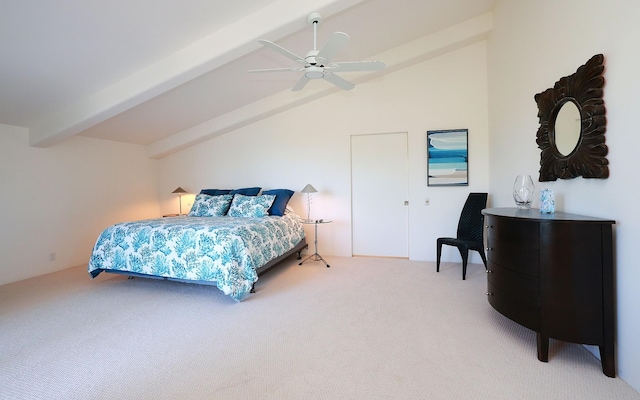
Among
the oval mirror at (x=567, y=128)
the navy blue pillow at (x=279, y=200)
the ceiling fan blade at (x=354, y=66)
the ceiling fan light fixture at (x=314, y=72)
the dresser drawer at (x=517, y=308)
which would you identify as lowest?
the dresser drawer at (x=517, y=308)

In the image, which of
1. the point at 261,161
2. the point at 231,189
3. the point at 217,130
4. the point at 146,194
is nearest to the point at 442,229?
the point at 261,161

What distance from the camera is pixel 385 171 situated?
4.73 m

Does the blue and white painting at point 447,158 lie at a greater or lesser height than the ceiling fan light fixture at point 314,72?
lesser

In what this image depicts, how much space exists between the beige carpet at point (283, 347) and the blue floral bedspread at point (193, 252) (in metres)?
0.27

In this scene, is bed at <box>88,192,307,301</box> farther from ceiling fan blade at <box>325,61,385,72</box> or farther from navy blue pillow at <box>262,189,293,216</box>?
ceiling fan blade at <box>325,61,385,72</box>

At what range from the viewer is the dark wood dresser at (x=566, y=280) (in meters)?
1.76

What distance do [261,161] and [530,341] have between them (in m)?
4.44

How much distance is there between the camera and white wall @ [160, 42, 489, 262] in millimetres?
4348

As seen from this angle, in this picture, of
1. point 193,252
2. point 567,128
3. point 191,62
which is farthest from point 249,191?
point 567,128

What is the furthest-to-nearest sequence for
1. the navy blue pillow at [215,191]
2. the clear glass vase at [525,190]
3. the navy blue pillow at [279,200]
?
the navy blue pillow at [215,191], the navy blue pillow at [279,200], the clear glass vase at [525,190]

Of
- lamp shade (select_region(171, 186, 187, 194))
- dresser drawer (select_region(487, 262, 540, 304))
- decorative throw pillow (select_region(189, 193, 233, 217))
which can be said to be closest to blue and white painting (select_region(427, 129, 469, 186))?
dresser drawer (select_region(487, 262, 540, 304))

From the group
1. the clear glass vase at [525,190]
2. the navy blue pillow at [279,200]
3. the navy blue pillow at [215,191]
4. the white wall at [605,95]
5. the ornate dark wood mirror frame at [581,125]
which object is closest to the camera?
the white wall at [605,95]

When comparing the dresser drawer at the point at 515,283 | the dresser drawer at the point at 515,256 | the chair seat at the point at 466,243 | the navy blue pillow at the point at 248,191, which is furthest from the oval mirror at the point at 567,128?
the navy blue pillow at the point at 248,191

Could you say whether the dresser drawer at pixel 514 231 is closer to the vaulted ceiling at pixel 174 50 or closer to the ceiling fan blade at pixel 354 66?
the ceiling fan blade at pixel 354 66
